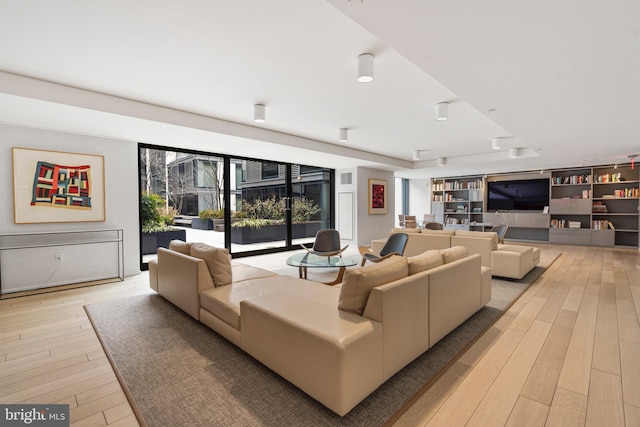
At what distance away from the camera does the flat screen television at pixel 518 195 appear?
9.16 metres

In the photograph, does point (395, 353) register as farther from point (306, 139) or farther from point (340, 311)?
point (306, 139)

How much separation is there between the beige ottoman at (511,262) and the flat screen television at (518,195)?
5.44 meters

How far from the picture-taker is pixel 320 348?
1.70 m

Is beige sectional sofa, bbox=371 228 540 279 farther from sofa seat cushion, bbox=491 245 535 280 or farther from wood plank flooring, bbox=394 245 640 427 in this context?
wood plank flooring, bbox=394 245 640 427

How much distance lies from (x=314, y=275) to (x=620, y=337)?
368 centimetres

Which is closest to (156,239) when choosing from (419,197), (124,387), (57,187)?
(57,187)

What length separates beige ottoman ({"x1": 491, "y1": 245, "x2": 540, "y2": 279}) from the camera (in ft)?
14.7

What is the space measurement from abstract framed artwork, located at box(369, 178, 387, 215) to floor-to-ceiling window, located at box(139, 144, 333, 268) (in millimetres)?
1376

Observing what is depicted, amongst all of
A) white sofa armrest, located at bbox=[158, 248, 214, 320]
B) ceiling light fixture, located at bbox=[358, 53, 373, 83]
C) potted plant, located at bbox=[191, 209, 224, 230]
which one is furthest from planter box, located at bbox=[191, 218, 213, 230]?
ceiling light fixture, located at bbox=[358, 53, 373, 83]

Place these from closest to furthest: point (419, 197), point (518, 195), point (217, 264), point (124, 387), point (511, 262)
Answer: point (124, 387)
point (217, 264)
point (511, 262)
point (518, 195)
point (419, 197)

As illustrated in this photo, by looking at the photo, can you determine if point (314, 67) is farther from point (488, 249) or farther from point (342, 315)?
point (488, 249)

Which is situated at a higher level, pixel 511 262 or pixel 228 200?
pixel 228 200

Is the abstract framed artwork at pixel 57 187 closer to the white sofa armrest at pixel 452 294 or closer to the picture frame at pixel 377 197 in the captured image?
the white sofa armrest at pixel 452 294

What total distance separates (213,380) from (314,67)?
2.74 metres
